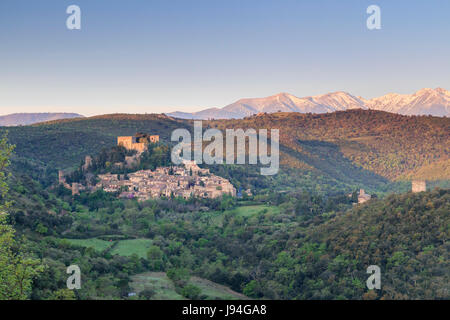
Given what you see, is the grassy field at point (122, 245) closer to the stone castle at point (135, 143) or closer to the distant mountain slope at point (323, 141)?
the stone castle at point (135, 143)

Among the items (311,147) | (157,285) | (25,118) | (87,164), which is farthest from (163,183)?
(25,118)

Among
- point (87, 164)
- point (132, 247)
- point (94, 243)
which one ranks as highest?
point (87, 164)

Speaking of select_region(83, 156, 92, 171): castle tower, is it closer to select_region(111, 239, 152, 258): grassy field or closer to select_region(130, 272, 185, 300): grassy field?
select_region(111, 239, 152, 258): grassy field

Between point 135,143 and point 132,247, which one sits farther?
point 135,143

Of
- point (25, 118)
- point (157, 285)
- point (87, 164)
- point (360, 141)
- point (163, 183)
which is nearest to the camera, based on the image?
point (157, 285)

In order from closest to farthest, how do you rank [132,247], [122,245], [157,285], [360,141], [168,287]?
[168,287]
[157,285]
[132,247]
[122,245]
[360,141]

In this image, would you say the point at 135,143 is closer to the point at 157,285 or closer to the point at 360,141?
the point at 157,285

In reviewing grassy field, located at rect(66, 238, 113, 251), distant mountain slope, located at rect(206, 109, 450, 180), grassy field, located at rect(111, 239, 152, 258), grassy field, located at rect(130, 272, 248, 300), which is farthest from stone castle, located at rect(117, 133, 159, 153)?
grassy field, located at rect(130, 272, 248, 300)
